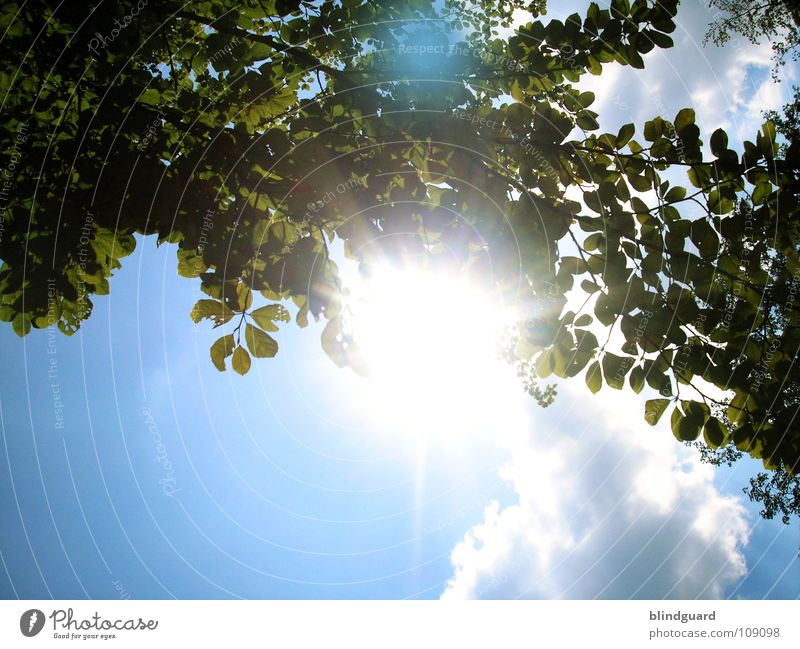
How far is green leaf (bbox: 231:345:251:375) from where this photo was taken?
360cm

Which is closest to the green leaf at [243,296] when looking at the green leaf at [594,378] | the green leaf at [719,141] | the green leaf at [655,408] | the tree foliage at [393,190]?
the tree foliage at [393,190]

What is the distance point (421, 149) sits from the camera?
3947 mm

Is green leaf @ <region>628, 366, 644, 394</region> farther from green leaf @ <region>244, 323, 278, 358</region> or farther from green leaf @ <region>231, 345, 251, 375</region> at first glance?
green leaf @ <region>231, 345, 251, 375</region>

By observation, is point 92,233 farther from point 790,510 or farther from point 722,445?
point 790,510

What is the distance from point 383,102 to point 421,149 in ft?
1.93

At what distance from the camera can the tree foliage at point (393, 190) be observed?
3387mm

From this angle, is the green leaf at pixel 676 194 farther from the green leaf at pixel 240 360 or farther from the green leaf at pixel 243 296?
the green leaf at pixel 240 360

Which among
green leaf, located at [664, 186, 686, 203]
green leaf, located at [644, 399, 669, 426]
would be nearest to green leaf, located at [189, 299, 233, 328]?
green leaf, located at [644, 399, 669, 426]

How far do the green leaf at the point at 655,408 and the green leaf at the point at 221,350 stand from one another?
3.56m

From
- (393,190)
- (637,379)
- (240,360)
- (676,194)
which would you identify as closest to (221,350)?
(240,360)

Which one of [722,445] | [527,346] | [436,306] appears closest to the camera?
[722,445]

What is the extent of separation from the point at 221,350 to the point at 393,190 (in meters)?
2.15

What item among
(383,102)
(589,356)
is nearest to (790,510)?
(589,356)
